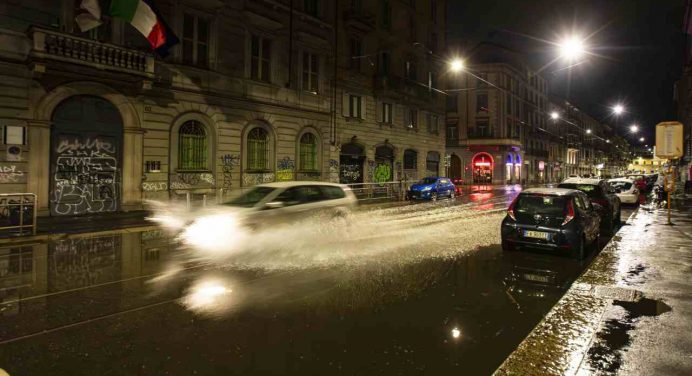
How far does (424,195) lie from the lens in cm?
2698

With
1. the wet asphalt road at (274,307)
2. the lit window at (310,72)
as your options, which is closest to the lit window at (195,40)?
the lit window at (310,72)

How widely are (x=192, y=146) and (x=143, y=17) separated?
20.0ft

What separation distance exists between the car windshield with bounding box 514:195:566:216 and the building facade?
48.4 ft

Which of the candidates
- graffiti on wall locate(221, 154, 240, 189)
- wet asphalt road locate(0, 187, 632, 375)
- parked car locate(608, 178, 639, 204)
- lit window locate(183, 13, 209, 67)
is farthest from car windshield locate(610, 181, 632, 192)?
lit window locate(183, 13, 209, 67)

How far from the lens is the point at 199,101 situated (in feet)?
66.6

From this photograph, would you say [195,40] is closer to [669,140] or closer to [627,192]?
[669,140]

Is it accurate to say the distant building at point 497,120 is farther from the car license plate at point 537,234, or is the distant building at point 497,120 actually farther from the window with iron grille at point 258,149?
the car license plate at point 537,234

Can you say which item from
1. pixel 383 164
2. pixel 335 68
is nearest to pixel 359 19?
pixel 335 68

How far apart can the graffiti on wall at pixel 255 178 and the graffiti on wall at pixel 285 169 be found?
→ 53 centimetres

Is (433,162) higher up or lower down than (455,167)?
lower down

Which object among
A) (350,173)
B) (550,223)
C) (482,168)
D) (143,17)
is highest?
(143,17)

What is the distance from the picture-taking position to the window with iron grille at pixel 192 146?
65.4ft

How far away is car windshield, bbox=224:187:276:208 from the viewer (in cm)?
1070

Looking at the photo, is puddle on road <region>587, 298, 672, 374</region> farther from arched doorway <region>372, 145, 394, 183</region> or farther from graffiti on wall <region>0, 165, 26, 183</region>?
arched doorway <region>372, 145, 394, 183</region>
